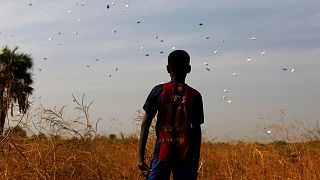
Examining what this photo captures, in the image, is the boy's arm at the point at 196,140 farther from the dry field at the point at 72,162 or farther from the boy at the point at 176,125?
the dry field at the point at 72,162

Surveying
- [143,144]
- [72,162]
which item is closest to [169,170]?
[143,144]

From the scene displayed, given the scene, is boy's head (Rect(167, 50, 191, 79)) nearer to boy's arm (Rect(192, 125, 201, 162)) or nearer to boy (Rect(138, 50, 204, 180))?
boy (Rect(138, 50, 204, 180))

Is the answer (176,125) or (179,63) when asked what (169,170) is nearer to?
(176,125)

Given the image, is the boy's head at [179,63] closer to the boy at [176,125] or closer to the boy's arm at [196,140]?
the boy at [176,125]

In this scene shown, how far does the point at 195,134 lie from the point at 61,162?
8.76 ft

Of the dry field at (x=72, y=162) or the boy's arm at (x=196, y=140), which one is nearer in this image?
the boy's arm at (x=196, y=140)

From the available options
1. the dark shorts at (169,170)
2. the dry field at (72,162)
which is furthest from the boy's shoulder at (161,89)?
the dry field at (72,162)

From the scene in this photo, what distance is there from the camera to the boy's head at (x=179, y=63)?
354 cm

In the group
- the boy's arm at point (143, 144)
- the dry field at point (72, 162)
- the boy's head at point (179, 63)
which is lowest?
the dry field at point (72, 162)

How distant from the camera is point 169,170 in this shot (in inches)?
138

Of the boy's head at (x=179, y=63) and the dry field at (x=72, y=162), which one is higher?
the boy's head at (x=179, y=63)

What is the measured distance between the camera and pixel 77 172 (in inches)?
229

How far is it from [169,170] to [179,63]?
785mm

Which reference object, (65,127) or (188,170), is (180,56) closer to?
(188,170)
